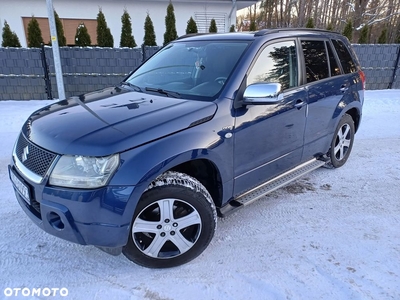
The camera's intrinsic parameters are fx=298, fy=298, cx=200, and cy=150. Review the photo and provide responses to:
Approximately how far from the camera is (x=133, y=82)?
3.38m

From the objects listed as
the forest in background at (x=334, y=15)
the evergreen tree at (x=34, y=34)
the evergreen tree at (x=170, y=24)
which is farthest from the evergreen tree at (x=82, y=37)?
the forest in background at (x=334, y=15)

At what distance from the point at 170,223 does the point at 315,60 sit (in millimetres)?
2594

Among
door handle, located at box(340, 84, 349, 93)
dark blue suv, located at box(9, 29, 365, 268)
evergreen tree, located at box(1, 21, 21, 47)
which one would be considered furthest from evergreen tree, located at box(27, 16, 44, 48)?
door handle, located at box(340, 84, 349, 93)

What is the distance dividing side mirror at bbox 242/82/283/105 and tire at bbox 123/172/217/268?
85 cm

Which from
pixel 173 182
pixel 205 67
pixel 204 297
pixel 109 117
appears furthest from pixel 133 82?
pixel 204 297

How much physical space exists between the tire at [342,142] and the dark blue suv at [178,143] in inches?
19.0

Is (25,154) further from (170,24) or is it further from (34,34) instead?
(170,24)

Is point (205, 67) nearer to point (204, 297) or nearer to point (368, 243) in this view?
point (204, 297)

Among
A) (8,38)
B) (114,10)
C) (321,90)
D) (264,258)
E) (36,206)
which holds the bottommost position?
(264,258)

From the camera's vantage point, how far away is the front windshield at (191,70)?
276 centimetres

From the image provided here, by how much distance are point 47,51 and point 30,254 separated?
7.21 metres

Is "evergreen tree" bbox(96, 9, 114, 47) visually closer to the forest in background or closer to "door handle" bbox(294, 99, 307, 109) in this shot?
"door handle" bbox(294, 99, 307, 109)

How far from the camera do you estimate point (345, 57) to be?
4.12 meters

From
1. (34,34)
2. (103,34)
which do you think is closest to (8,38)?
(34,34)
